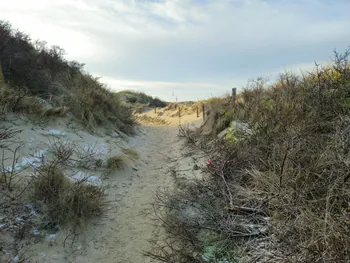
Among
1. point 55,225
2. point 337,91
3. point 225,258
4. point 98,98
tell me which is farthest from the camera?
point 98,98

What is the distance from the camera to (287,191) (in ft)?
10.1

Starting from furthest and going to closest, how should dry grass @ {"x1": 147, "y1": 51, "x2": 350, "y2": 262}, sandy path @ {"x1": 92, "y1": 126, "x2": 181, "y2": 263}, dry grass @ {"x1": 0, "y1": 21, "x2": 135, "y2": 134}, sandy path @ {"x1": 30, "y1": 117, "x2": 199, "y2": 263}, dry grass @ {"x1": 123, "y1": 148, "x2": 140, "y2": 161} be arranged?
dry grass @ {"x1": 123, "y1": 148, "x2": 140, "y2": 161}, dry grass @ {"x1": 0, "y1": 21, "x2": 135, "y2": 134}, sandy path @ {"x1": 92, "y1": 126, "x2": 181, "y2": 263}, sandy path @ {"x1": 30, "y1": 117, "x2": 199, "y2": 263}, dry grass @ {"x1": 147, "y1": 51, "x2": 350, "y2": 262}

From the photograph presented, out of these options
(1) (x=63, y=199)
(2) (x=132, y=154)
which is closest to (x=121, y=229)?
(1) (x=63, y=199)

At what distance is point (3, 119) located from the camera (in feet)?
18.1

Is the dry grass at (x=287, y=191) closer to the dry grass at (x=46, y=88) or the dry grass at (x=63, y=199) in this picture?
the dry grass at (x=63, y=199)

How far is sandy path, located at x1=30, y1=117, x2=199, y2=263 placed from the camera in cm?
355

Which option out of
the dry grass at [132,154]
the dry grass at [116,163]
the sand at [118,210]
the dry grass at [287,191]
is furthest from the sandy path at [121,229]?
the dry grass at [287,191]

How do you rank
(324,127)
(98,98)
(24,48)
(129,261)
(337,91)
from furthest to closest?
(98,98)
(24,48)
(337,91)
(324,127)
(129,261)

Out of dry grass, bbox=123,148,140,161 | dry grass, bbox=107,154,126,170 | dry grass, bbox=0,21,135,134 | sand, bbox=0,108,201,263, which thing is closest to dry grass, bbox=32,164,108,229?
sand, bbox=0,108,201,263

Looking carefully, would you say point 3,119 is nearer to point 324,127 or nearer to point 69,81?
point 69,81

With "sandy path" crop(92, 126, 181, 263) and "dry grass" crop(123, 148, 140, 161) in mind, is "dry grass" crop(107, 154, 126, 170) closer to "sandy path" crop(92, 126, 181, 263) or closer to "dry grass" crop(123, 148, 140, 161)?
"sandy path" crop(92, 126, 181, 263)

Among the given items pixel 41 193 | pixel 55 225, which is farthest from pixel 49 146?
pixel 55 225

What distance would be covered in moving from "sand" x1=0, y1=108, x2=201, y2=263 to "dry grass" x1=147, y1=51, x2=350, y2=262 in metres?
0.62

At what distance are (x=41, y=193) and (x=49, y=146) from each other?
6.09 ft
